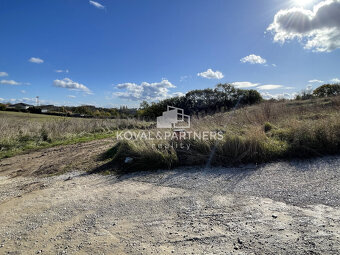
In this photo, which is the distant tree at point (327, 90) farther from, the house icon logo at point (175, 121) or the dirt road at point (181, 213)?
the dirt road at point (181, 213)

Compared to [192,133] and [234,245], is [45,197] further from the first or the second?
[192,133]

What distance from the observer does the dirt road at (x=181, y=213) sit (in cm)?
180

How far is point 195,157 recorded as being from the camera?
4.39m

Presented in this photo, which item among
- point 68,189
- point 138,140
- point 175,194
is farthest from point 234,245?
point 138,140

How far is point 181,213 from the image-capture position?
2357 millimetres

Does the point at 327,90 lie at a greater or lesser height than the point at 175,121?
greater

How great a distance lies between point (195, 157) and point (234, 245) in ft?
8.76

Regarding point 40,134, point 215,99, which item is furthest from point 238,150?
point 215,99

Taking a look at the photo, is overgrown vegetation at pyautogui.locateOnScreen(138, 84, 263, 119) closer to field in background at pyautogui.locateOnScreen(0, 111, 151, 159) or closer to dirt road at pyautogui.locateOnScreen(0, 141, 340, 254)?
field in background at pyautogui.locateOnScreen(0, 111, 151, 159)

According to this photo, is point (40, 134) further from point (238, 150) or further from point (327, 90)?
point (327, 90)

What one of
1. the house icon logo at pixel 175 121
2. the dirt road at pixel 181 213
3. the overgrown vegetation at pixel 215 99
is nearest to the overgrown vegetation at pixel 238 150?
the dirt road at pixel 181 213

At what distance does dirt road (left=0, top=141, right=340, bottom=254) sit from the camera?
180 centimetres

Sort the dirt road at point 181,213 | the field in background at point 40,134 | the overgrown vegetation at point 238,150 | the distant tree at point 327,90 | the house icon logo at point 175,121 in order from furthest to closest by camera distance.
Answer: the distant tree at point 327,90 < the house icon logo at point 175,121 < the field in background at point 40,134 < the overgrown vegetation at point 238,150 < the dirt road at point 181,213

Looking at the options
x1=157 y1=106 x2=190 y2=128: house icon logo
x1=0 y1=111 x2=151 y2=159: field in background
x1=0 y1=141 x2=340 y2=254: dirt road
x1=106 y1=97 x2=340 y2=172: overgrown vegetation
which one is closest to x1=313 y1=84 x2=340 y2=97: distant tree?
x1=157 y1=106 x2=190 y2=128: house icon logo
